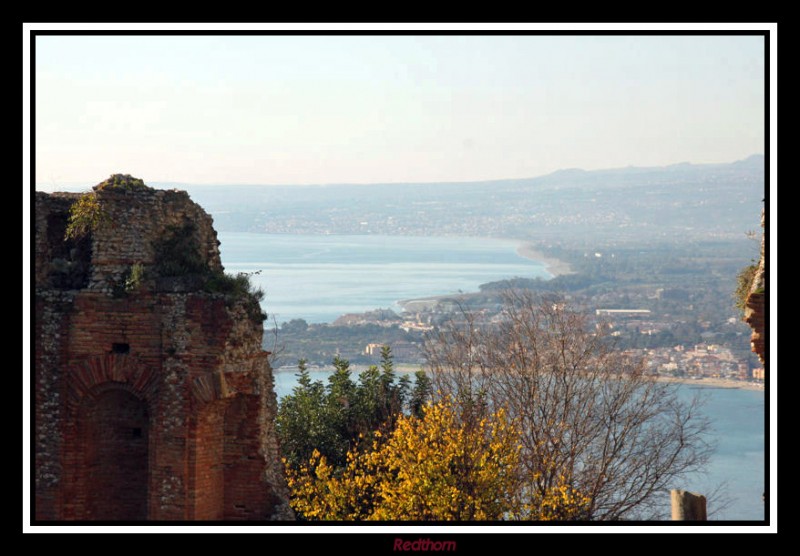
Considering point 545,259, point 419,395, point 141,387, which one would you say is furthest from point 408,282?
point 141,387

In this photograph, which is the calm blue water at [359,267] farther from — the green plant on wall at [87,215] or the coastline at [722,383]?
the green plant on wall at [87,215]

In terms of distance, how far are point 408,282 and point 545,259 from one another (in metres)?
29.0

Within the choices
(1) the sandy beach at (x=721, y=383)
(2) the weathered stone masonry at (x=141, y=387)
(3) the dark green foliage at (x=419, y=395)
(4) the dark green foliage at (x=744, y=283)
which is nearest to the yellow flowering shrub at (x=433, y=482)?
(3) the dark green foliage at (x=419, y=395)

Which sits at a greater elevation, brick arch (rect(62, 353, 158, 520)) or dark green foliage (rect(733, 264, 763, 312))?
dark green foliage (rect(733, 264, 763, 312))

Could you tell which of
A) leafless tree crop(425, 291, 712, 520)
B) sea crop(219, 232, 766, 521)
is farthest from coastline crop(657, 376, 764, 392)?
leafless tree crop(425, 291, 712, 520)

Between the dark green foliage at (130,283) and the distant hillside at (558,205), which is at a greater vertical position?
the distant hillside at (558,205)

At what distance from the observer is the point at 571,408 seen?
26766 millimetres

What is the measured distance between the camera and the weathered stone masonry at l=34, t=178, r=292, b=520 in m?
14.4

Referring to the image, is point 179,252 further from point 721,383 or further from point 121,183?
point 721,383

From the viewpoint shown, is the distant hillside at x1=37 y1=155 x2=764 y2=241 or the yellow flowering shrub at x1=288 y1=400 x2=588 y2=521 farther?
the distant hillside at x1=37 y1=155 x2=764 y2=241

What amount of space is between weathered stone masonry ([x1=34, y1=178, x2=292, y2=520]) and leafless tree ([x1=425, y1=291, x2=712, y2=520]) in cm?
842

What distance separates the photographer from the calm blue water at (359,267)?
7756 cm

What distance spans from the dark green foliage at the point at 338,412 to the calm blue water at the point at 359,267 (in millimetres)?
29824

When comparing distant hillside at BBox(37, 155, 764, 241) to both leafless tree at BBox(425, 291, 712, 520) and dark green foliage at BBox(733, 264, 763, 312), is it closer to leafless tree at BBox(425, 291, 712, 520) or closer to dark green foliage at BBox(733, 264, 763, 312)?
leafless tree at BBox(425, 291, 712, 520)
